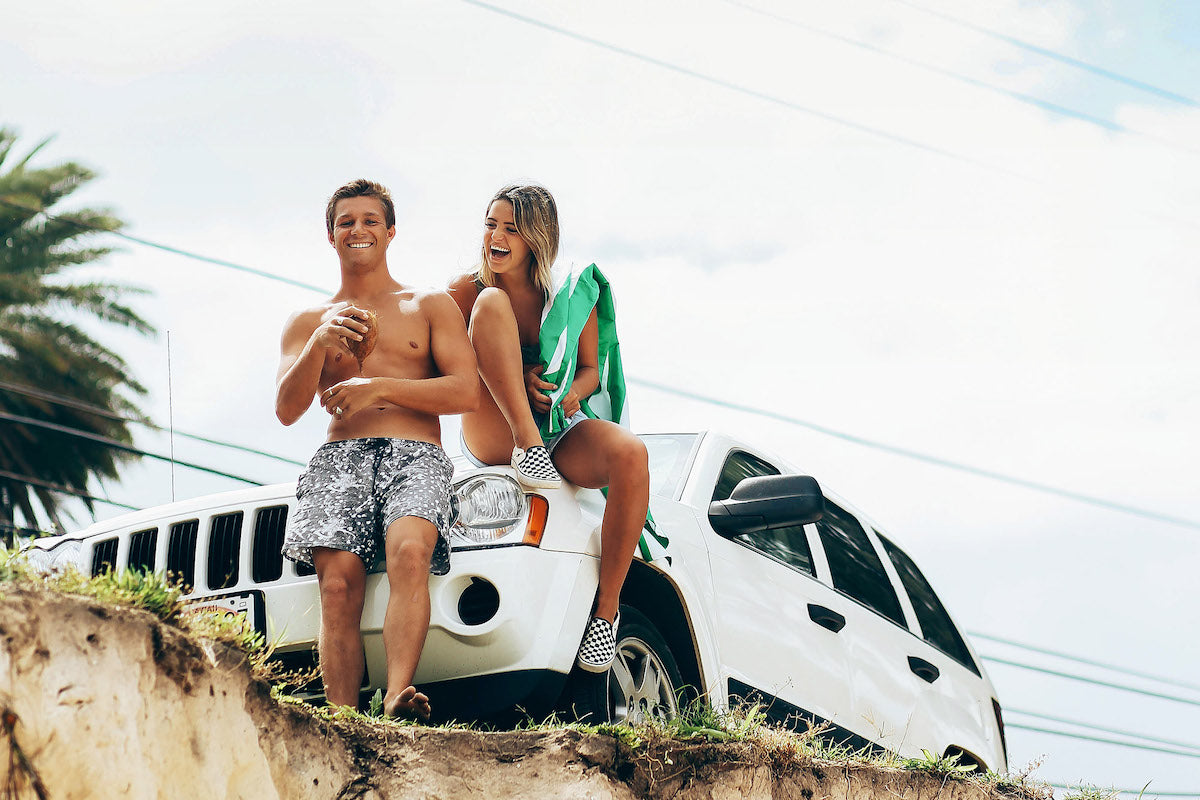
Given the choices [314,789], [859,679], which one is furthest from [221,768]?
[859,679]

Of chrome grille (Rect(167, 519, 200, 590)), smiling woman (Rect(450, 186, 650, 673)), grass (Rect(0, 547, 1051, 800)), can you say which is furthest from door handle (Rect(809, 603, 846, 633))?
chrome grille (Rect(167, 519, 200, 590))

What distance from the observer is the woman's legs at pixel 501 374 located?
4.61 meters

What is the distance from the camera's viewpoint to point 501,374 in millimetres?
4676

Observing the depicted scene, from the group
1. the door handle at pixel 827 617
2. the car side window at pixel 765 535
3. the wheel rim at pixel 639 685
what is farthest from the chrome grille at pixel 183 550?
the door handle at pixel 827 617

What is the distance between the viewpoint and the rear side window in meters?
7.19

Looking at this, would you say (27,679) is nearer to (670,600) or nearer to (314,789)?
(314,789)

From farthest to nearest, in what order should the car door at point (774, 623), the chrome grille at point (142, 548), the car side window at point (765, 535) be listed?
the car side window at point (765, 535) < the car door at point (774, 623) < the chrome grille at point (142, 548)

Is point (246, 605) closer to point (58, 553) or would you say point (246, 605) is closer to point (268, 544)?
point (268, 544)

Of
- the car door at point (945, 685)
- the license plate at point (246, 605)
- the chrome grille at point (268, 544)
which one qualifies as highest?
the chrome grille at point (268, 544)

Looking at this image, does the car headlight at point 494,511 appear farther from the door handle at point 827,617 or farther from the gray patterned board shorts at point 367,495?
the door handle at point 827,617

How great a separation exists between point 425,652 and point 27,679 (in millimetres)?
1635

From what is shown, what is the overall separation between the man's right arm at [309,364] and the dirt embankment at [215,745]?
1126 millimetres

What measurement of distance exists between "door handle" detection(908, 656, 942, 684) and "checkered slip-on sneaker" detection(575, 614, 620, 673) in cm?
268

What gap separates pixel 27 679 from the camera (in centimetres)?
285
